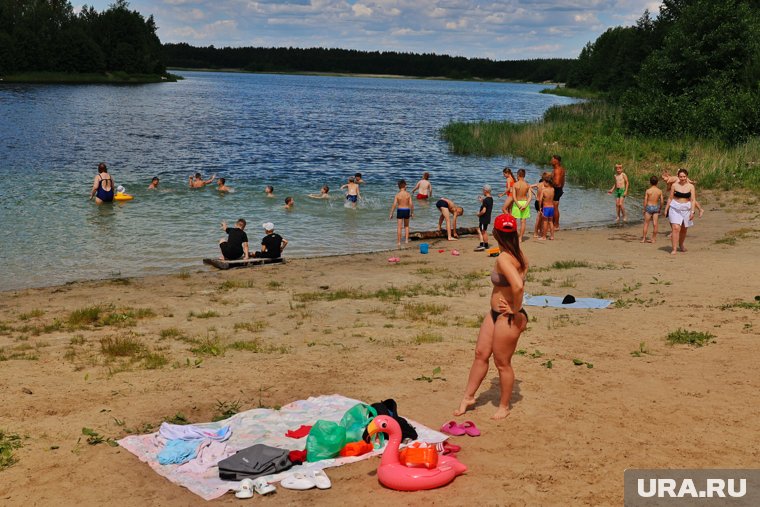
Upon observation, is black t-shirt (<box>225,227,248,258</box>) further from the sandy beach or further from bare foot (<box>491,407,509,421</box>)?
bare foot (<box>491,407,509,421</box>)

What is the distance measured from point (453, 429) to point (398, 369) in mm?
2244

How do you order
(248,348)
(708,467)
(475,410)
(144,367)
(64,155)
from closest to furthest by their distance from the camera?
(708,467), (475,410), (144,367), (248,348), (64,155)

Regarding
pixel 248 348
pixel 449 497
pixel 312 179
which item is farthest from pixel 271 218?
pixel 449 497

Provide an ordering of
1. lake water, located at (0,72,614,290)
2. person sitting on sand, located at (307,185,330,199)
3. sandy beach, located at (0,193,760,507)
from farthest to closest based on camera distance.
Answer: person sitting on sand, located at (307,185,330,199) < lake water, located at (0,72,614,290) < sandy beach, located at (0,193,760,507)

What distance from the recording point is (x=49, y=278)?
17.6 metres

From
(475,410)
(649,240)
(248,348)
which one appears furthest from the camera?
(649,240)

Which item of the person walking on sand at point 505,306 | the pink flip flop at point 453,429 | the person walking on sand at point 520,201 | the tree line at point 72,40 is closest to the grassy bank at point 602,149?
the person walking on sand at point 520,201

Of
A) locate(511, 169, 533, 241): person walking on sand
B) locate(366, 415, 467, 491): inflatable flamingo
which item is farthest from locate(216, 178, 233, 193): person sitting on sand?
locate(366, 415, 467, 491): inflatable flamingo

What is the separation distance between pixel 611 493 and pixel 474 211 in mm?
23079

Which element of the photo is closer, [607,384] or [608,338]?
[607,384]

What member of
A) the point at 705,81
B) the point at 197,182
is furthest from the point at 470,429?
the point at 705,81

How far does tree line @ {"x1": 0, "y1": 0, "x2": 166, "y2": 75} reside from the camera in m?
116

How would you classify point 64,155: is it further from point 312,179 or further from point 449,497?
point 449,497

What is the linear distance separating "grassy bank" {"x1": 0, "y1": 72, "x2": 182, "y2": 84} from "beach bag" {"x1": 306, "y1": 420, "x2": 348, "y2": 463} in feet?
401
